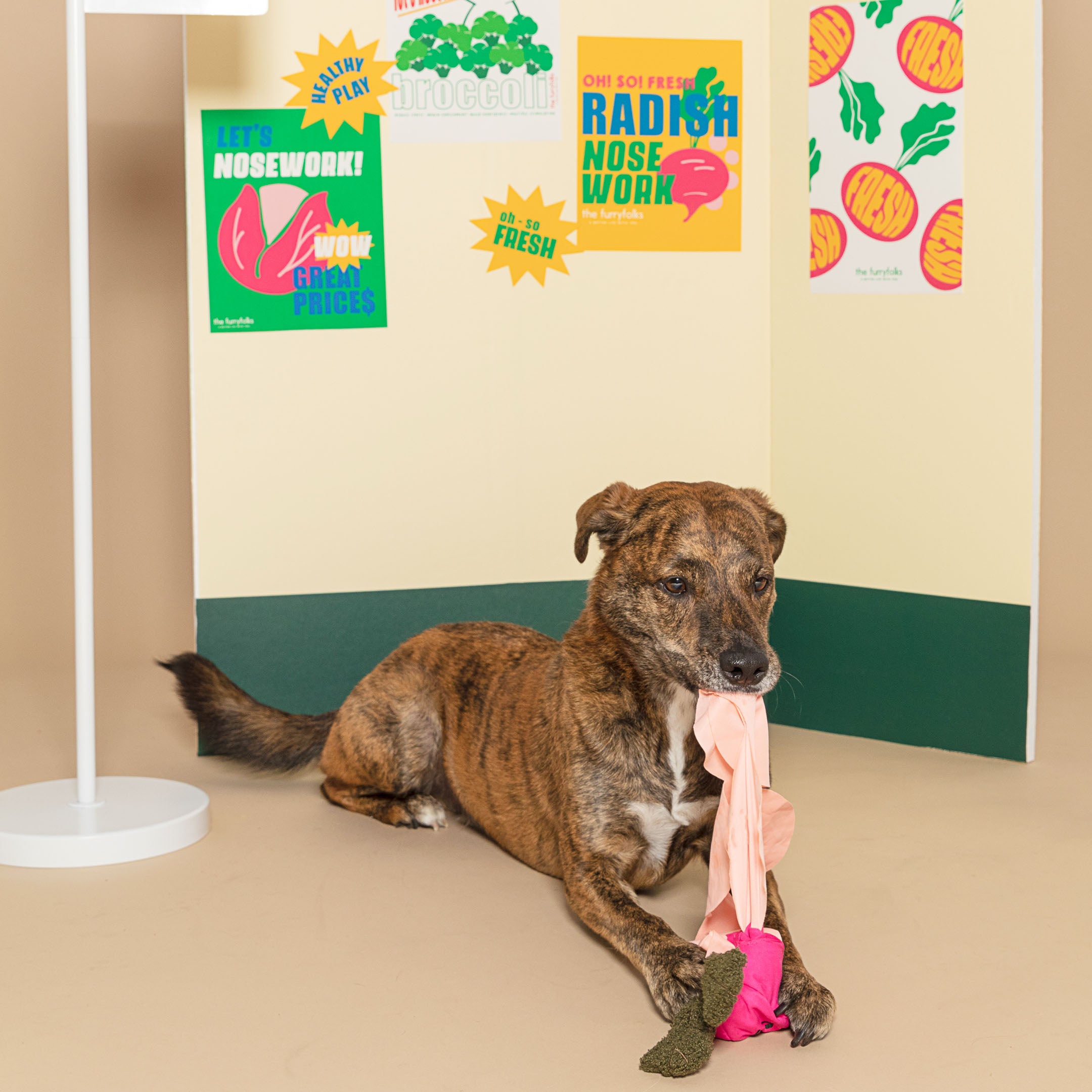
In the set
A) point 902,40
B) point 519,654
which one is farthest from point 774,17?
point 519,654

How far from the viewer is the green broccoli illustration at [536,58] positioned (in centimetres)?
401

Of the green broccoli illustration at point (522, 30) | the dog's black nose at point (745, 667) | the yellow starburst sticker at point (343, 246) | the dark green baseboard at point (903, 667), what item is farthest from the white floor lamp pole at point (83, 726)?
the dark green baseboard at point (903, 667)

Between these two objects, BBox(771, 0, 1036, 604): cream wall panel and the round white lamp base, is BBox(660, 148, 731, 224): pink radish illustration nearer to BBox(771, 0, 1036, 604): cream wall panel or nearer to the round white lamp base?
BBox(771, 0, 1036, 604): cream wall panel

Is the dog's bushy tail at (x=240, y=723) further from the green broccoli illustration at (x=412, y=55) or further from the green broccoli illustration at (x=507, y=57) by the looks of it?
the green broccoli illustration at (x=507, y=57)

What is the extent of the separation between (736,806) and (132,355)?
138 inches

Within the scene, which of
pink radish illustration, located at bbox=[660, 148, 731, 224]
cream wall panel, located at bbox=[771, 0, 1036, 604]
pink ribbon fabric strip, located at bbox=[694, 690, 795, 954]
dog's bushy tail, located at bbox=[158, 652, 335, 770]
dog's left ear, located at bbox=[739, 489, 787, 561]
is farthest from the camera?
pink radish illustration, located at bbox=[660, 148, 731, 224]

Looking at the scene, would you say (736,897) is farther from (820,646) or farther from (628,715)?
(820,646)

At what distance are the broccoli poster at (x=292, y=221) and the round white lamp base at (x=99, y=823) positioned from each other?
1.41 m

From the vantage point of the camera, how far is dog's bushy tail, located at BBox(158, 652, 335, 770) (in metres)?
3.45

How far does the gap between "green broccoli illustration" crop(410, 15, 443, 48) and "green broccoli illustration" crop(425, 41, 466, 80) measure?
24 millimetres

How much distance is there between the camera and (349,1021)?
228 cm

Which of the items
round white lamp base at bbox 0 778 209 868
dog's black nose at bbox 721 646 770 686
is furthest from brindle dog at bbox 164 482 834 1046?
round white lamp base at bbox 0 778 209 868

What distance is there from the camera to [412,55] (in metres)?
3.92

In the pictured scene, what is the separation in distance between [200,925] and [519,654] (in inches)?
36.7
